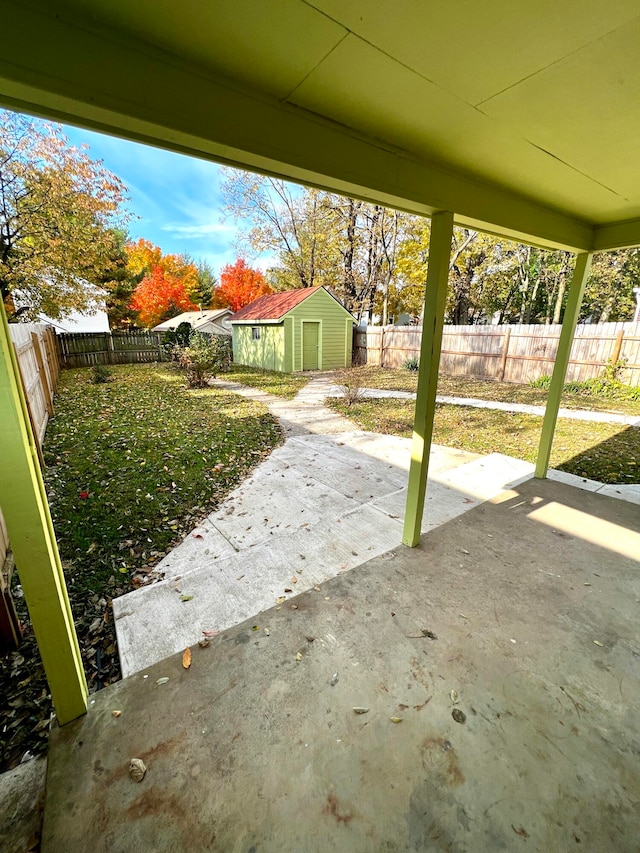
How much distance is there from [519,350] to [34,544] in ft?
38.9

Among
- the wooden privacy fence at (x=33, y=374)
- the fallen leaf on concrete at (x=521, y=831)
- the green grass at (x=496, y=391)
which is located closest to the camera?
the fallen leaf on concrete at (x=521, y=831)

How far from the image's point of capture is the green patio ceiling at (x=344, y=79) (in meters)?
1.08

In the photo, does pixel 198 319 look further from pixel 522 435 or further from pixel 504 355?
pixel 522 435

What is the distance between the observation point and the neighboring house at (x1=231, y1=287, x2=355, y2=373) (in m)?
13.5

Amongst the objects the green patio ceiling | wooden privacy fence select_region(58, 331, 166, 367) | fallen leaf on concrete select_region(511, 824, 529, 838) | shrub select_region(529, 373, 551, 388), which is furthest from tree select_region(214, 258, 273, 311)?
fallen leaf on concrete select_region(511, 824, 529, 838)

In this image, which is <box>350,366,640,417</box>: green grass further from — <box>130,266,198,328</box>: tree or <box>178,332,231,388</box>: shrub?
<box>130,266,198,328</box>: tree

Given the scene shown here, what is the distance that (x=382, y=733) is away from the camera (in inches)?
60.6

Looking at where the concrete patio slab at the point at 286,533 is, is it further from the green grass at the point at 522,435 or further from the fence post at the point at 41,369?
the fence post at the point at 41,369

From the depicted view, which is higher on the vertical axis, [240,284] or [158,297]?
[240,284]

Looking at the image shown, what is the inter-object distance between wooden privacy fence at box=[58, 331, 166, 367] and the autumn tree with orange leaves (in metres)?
9.77

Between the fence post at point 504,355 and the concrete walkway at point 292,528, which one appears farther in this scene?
the fence post at point 504,355

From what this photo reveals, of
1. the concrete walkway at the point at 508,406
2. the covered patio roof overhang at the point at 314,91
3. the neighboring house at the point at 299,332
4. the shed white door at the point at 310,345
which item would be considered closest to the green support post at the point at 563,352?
the covered patio roof overhang at the point at 314,91

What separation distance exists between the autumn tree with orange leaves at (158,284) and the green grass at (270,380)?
15.5m

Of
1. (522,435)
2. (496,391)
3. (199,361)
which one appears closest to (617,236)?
(522,435)
